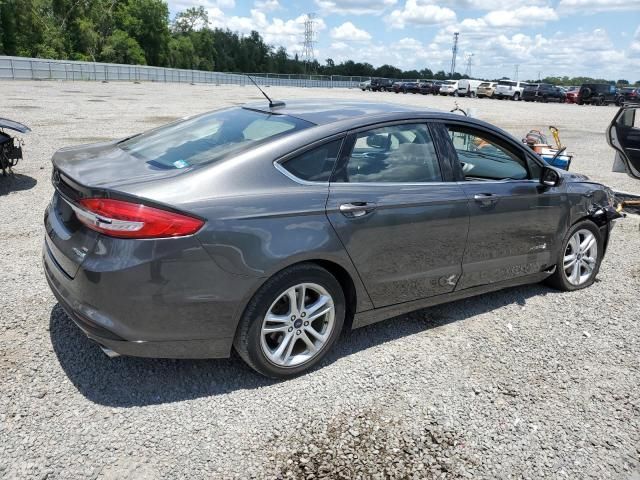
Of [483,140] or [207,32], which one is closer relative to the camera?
[483,140]

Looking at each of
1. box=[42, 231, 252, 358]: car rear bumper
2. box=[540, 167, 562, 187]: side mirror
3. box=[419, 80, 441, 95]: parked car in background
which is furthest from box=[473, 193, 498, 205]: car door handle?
box=[419, 80, 441, 95]: parked car in background

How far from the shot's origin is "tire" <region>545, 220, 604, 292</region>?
15.9 feet

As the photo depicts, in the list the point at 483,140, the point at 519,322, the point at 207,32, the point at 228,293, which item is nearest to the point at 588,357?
the point at 519,322

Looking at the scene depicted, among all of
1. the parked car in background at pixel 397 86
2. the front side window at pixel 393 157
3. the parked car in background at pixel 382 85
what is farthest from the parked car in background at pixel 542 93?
the front side window at pixel 393 157

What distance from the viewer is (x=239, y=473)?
2590mm

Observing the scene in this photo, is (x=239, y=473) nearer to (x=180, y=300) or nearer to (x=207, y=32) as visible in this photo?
(x=180, y=300)

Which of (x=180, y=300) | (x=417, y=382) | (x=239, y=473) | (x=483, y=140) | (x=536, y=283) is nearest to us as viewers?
(x=239, y=473)

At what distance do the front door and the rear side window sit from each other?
110 centimetres

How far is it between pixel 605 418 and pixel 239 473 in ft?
7.00

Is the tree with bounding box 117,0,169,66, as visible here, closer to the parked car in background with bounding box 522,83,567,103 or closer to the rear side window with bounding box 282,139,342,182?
the parked car in background with bounding box 522,83,567,103

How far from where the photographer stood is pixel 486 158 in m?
4.50

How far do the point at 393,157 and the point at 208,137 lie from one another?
123cm

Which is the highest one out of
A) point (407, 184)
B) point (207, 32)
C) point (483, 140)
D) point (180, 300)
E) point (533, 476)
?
point (207, 32)

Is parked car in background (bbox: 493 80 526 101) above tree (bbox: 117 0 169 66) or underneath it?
underneath
